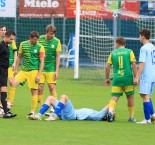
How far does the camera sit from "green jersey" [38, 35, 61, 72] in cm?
1745

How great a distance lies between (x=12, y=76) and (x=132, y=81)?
3.92 meters

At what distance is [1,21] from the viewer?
1405 inches

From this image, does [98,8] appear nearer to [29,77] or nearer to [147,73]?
[29,77]

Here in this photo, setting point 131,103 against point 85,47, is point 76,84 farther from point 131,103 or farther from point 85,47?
point 131,103

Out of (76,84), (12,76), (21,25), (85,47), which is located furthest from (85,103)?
(21,25)

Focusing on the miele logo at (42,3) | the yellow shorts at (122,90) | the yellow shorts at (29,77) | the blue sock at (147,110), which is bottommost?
the blue sock at (147,110)

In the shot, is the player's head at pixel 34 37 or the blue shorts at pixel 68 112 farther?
the player's head at pixel 34 37

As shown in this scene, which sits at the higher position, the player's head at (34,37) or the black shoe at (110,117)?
the player's head at (34,37)

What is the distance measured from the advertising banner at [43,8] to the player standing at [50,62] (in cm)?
1279

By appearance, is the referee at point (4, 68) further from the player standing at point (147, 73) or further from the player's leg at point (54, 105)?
the player standing at point (147, 73)

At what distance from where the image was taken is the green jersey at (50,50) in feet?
57.3

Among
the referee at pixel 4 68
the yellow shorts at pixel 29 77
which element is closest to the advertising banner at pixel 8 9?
the yellow shorts at pixel 29 77

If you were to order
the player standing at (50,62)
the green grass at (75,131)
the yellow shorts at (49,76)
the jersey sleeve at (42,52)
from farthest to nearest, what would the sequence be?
the yellow shorts at (49,76)
the player standing at (50,62)
the jersey sleeve at (42,52)
the green grass at (75,131)

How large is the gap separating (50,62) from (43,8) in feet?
43.1
